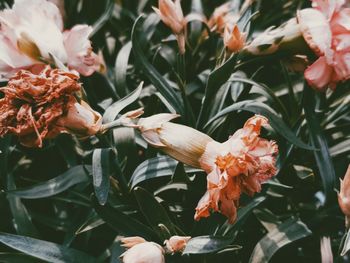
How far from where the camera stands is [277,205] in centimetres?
92

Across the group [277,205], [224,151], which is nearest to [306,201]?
[277,205]

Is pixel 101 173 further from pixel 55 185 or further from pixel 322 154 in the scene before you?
pixel 322 154

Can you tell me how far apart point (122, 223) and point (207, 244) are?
0.14m

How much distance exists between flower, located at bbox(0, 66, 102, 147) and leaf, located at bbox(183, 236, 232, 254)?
0.75 ft

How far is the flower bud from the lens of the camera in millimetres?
692

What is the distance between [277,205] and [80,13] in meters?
0.61

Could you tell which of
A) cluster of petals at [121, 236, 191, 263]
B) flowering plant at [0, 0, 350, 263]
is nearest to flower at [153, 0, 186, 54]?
flowering plant at [0, 0, 350, 263]

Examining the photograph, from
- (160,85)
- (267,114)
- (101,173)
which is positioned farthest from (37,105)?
(267,114)

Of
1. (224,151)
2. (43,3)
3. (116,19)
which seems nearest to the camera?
(224,151)

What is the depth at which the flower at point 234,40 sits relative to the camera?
77cm

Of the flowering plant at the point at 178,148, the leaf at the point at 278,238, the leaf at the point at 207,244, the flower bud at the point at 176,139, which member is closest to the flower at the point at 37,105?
the flowering plant at the point at 178,148

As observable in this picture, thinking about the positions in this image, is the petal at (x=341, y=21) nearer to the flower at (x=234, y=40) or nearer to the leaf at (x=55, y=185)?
the flower at (x=234, y=40)

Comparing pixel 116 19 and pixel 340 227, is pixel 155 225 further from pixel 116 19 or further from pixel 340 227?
pixel 116 19

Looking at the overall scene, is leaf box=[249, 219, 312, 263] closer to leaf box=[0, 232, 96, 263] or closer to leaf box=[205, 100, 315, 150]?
leaf box=[205, 100, 315, 150]
